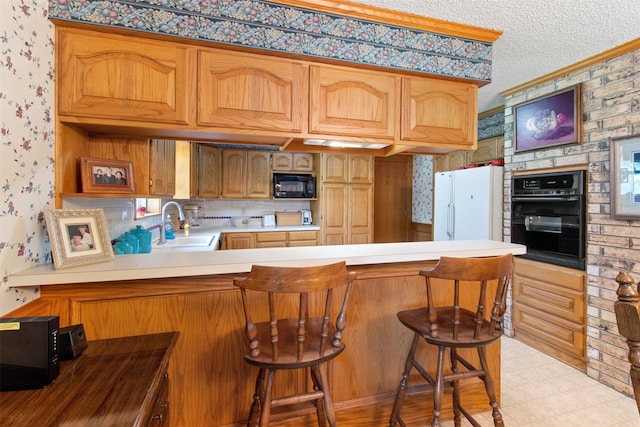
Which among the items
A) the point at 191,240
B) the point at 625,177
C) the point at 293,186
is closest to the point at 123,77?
the point at 191,240

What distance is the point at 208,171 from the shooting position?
414 cm

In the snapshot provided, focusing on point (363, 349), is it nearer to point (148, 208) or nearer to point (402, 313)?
point (402, 313)

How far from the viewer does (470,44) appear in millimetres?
1966

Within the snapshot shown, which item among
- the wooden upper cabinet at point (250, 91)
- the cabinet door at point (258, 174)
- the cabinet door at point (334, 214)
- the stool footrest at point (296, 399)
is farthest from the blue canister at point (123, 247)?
the cabinet door at point (334, 214)

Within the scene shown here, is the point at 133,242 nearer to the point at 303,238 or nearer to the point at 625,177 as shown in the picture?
the point at 303,238

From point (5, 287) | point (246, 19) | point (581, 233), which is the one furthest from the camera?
point (581, 233)

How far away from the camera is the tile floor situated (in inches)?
74.0

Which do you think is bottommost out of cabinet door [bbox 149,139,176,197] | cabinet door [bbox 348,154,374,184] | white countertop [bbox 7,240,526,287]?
white countertop [bbox 7,240,526,287]

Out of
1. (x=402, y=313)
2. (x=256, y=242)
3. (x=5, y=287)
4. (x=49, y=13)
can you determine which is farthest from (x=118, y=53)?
(x=256, y=242)

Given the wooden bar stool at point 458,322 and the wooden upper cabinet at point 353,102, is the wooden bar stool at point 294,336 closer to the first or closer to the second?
the wooden bar stool at point 458,322

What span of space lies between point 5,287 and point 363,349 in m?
1.60

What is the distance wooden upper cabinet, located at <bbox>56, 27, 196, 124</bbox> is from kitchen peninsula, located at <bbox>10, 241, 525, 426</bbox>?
72cm

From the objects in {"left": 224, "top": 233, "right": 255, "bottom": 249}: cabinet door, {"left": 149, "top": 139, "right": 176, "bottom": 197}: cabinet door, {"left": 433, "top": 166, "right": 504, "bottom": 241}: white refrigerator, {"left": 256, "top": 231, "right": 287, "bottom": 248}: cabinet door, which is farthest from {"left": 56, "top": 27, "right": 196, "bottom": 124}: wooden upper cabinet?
{"left": 433, "top": 166, "right": 504, "bottom": 241}: white refrigerator

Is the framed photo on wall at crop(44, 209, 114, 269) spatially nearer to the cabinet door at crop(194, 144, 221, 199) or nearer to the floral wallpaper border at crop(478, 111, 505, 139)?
the cabinet door at crop(194, 144, 221, 199)
